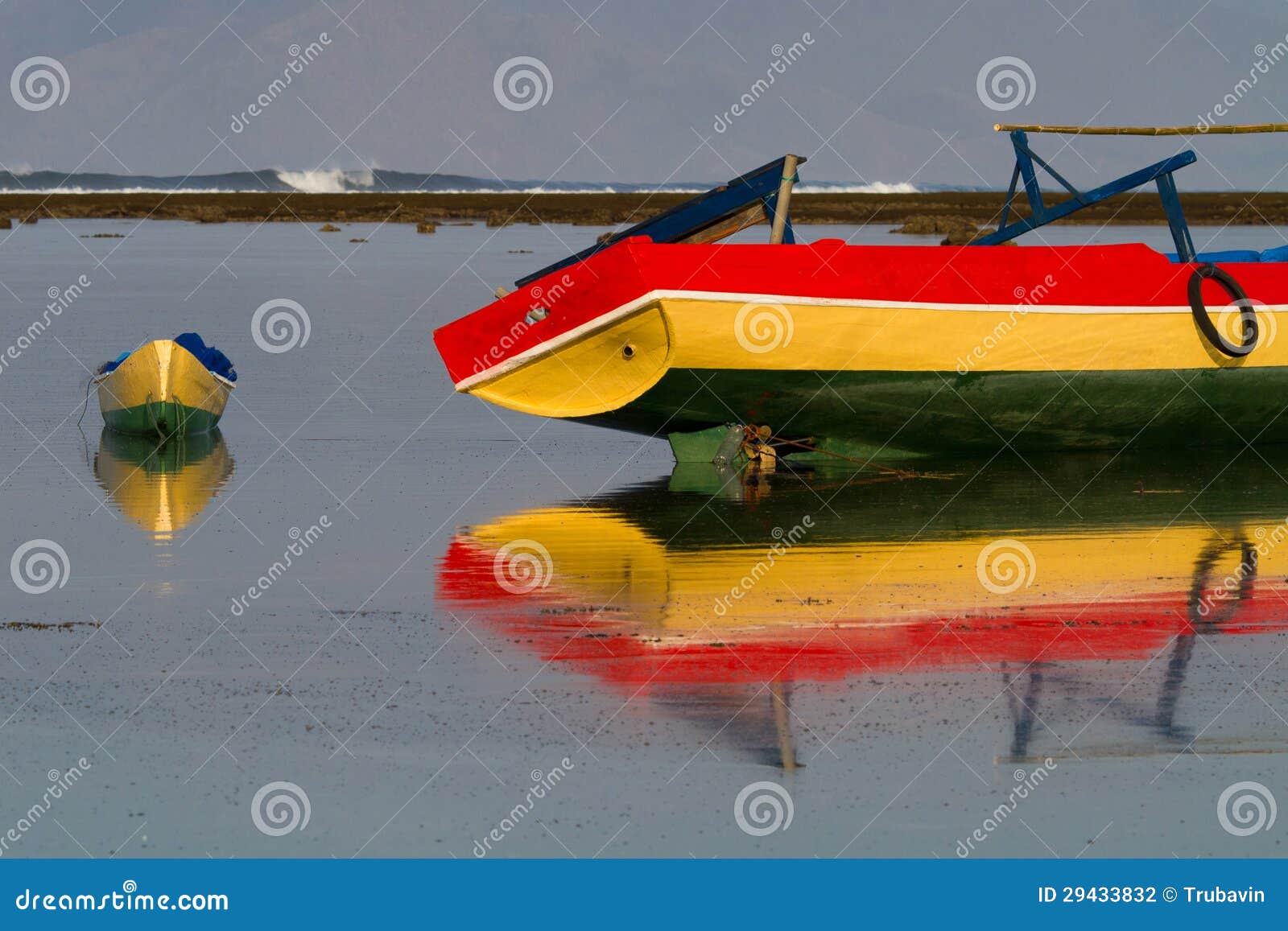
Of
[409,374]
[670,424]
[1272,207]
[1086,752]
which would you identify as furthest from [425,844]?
[1272,207]

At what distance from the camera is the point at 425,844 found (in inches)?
359

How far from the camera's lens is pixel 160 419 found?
22.7 m

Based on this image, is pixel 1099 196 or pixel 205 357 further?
pixel 205 357

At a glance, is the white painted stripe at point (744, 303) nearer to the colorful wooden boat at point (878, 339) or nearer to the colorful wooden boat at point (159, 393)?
the colorful wooden boat at point (878, 339)

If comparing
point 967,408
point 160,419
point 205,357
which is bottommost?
point 160,419

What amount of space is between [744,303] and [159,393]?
7.55m

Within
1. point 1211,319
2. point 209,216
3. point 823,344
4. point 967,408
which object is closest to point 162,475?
point 823,344

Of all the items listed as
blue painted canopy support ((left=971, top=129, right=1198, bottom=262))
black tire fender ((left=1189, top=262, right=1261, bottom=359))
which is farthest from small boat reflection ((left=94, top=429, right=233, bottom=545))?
black tire fender ((left=1189, top=262, right=1261, bottom=359))

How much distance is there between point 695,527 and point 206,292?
104ft

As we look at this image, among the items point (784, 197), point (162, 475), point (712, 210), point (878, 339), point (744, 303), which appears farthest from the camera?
point (162, 475)

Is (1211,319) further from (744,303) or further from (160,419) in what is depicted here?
(160,419)

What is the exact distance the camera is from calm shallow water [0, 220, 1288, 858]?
951 cm

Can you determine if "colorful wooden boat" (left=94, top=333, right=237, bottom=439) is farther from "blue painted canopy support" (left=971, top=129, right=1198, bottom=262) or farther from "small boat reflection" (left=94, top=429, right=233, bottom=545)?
"blue painted canopy support" (left=971, top=129, right=1198, bottom=262)

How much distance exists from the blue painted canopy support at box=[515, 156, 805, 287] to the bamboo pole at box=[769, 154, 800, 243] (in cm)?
6
